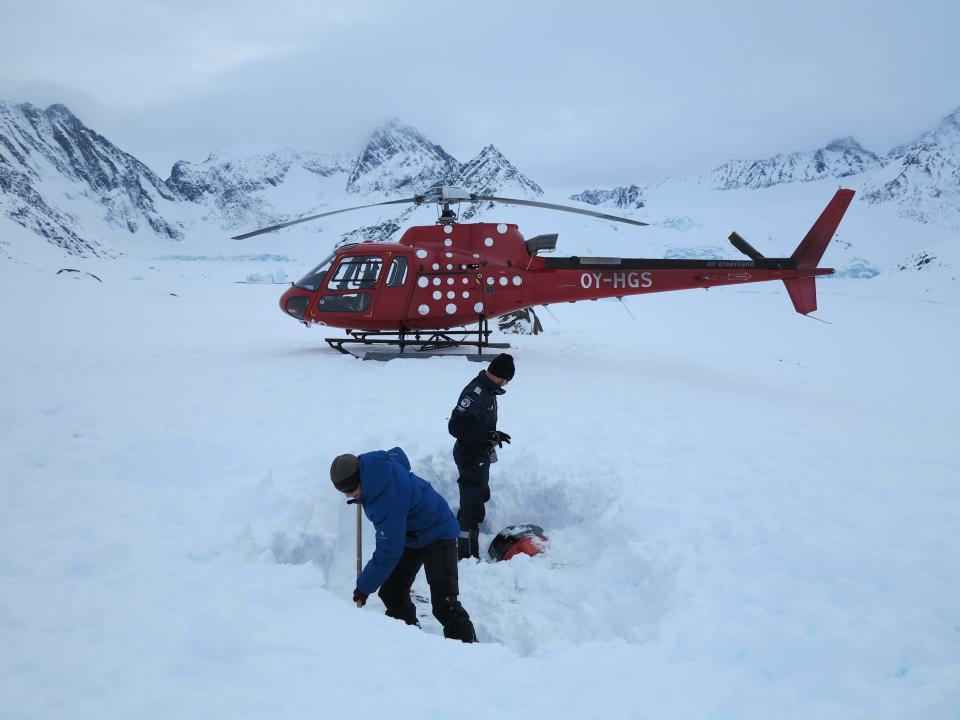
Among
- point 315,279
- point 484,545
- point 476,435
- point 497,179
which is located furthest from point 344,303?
point 497,179

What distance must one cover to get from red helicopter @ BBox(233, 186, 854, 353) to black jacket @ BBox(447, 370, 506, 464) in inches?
215

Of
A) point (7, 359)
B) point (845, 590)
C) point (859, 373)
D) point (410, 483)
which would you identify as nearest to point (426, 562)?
point (410, 483)

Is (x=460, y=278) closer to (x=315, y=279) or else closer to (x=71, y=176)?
(x=315, y=279)

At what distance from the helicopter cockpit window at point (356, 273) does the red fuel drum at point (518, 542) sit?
19.6 ft

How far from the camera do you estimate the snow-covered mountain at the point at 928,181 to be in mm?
146375

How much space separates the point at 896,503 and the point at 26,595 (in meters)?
6.49

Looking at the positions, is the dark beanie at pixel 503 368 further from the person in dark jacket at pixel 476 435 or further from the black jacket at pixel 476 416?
the black jacket at pixel 476 416

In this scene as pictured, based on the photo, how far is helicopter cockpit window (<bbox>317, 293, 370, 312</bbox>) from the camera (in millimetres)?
9914

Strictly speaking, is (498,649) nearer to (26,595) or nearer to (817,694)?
(817,694)

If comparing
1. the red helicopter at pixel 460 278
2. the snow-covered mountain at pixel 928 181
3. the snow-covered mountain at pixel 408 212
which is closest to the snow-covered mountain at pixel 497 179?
the snow-covered mountain at pixel 408 212

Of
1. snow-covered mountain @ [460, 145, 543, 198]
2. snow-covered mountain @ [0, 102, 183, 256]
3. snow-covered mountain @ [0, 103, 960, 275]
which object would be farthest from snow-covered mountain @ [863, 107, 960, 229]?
snow-covered mountain @ [0, 102, 183, 256]

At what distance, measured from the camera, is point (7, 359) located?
8906 mm

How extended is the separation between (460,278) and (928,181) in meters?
201

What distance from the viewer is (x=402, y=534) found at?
329cm
